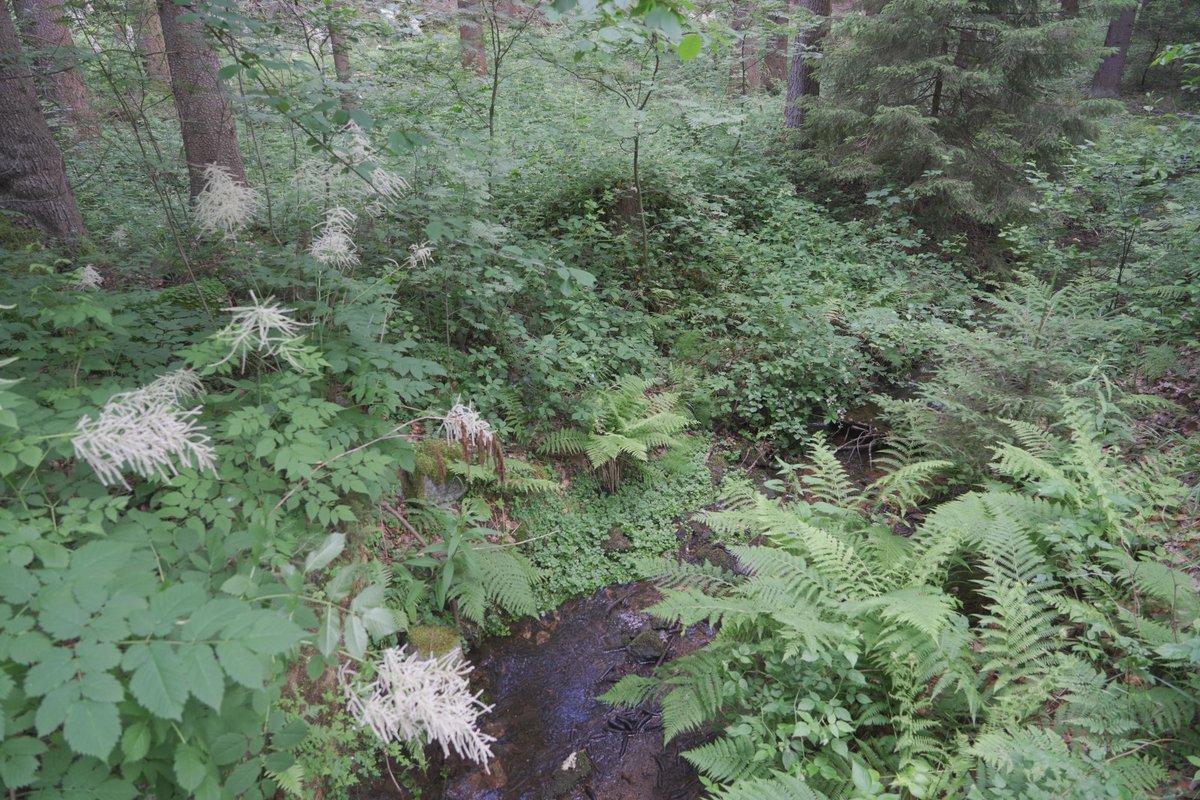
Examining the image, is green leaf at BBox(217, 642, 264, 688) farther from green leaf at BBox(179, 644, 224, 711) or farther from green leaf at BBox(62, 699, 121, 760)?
green leaf at BBox(62, 699, 121, 760)

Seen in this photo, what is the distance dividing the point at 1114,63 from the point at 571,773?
65.9 ft

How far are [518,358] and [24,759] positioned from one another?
4192 millimetres

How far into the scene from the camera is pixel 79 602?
5.28 feet

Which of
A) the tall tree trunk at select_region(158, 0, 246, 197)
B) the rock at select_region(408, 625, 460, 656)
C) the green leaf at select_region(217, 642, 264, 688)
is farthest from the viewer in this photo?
the tall tree trunk at select_region(158, 0, 246, 197)

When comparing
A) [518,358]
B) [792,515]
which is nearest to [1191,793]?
[792,515]

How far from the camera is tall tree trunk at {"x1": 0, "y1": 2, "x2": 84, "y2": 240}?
4.66m

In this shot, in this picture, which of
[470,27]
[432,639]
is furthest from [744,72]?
[432,639]

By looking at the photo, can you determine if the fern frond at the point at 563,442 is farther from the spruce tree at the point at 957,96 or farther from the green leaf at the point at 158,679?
the spruce tree at the point at 957,96

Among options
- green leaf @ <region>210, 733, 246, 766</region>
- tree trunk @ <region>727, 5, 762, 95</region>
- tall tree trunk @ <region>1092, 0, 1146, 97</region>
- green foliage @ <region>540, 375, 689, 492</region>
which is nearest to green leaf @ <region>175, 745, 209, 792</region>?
green leaf @ <region>210, 733, 246, 766</region>

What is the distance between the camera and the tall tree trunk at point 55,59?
13.3 ft

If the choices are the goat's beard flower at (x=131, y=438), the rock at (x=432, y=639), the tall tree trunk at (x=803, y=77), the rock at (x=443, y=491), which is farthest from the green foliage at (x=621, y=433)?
the tall tree trunk at (x=803, y=77)

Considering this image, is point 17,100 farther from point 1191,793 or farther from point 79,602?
point 1191,793

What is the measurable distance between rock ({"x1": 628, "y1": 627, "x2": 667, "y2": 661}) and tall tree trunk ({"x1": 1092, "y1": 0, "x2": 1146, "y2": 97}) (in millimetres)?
18230

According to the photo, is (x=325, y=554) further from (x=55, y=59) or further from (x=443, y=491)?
(x=55, y=59)
